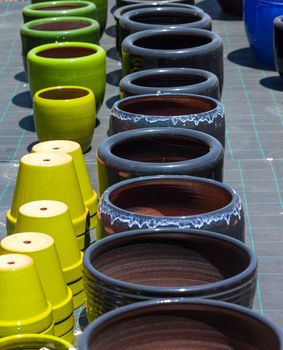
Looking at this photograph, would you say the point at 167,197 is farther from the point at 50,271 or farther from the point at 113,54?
the point at 113,54

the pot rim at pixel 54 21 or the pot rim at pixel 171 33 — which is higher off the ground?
the pot rim at pixel 171 33

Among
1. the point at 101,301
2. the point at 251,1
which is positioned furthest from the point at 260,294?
the point at 251,1

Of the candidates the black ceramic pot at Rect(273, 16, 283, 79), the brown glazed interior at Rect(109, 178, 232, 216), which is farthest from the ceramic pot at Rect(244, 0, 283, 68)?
the brown glazed interior at Rect(109, 178, 232, 216)

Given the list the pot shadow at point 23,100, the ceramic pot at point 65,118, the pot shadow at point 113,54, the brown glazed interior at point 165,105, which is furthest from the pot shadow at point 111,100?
the brown glazed interior at point 165,105

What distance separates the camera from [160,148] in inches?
242

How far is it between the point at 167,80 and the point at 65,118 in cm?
122

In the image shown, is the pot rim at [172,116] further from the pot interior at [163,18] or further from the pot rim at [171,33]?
the pot interior at [163,18]

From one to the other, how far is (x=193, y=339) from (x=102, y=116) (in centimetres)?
624

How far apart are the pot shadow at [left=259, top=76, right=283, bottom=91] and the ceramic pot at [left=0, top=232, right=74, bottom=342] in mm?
5776

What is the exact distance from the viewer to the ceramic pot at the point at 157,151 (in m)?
5.62

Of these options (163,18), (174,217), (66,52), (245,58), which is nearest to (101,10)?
(163,18)

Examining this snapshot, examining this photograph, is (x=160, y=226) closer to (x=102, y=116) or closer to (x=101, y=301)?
(x=101, y=301)

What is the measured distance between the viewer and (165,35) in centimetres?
938

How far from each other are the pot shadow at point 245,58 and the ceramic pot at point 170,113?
4.86 metres
